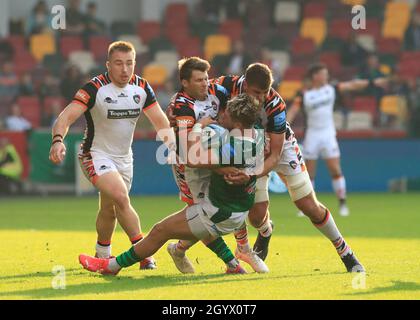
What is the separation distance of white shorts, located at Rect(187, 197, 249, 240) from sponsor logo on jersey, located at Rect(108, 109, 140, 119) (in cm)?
171

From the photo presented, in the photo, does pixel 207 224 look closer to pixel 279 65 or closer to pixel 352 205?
pixel 352 205

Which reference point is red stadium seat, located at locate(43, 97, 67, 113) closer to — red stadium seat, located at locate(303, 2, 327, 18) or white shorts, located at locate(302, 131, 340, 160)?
white shorts, located at locate(302, 131, 340, 160)

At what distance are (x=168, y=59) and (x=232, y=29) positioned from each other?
254 centimetres

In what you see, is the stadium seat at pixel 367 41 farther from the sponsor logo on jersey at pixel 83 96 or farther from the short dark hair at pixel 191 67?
the short dark hair at pixel 191 67

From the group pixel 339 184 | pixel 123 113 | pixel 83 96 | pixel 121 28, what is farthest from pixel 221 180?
pixel 121 28

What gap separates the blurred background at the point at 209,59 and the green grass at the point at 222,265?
3.98 m

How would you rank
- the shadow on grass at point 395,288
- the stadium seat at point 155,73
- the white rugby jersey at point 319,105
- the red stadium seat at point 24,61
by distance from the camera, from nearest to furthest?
1. the shadow on grass at point 395,288
2. the white rugby jersey at point 319,105
3. the stadium seat at point 155,73
4. the red stadium seat at point 24,61

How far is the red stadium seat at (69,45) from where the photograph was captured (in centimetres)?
2886

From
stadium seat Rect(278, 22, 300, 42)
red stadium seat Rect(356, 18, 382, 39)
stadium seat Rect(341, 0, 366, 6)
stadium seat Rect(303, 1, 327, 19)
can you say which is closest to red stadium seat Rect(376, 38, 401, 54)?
red stadium seat Rect(356, 18, 382, 39)

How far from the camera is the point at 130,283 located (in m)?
9.75

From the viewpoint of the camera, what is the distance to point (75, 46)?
28.9 metres

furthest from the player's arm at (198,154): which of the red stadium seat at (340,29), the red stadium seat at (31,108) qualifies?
the red stadium seat at (340,29)

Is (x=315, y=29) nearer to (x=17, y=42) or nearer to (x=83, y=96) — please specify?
(x=17, y=42)

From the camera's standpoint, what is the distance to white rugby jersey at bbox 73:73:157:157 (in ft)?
35.6
